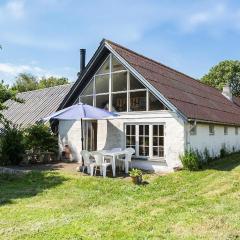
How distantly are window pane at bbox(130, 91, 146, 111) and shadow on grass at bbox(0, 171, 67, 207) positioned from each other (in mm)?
4909

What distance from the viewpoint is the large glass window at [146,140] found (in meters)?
16.1

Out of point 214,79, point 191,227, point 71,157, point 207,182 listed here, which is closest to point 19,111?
point 71,157

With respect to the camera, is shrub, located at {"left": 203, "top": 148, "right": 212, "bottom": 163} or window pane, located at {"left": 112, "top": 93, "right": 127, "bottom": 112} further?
window pane, located at {"left": 112, "top": 93, "right": 127, "bottom": 112}

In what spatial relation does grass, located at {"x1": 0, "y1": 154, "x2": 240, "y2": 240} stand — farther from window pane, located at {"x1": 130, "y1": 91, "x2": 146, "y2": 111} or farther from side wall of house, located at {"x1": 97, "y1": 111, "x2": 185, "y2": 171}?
window pane, located at {"x1": 130, "y1": 91, "x2": 146, "y2": 111}

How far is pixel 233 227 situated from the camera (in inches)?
300

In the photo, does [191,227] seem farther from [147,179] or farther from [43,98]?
[43,98]

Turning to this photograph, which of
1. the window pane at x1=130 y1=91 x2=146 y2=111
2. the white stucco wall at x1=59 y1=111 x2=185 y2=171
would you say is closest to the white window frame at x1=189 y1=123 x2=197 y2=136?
the white stucco wall at x1=59 y1=111 x2=185 y2=171

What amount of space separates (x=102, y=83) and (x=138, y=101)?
2.58 meters

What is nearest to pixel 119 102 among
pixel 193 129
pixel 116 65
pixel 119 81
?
pixel 119 81

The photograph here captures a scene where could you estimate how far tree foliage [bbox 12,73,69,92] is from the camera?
61.4m

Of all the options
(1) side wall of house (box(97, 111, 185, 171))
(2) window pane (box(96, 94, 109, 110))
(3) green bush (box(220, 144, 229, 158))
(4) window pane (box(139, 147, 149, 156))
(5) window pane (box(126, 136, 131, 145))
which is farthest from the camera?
(3) green bush (box(220, 144, 229, 158))

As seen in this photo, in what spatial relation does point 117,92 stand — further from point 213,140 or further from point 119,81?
point 213,140

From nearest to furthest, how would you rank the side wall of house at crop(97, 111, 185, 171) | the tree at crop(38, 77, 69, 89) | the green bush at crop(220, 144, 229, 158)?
the side wall of house at crop(97, 111, 185, 171) < the green bush at crop(220, 144, 229, 158) < the tree at crop(38, 77, 69, 89)

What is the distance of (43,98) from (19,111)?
6.81ft
